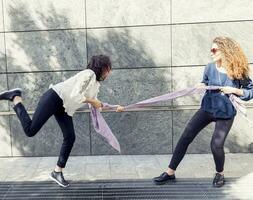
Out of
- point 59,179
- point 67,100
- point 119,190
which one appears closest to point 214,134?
point 119,190

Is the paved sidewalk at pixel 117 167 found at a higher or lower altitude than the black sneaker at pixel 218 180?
lower

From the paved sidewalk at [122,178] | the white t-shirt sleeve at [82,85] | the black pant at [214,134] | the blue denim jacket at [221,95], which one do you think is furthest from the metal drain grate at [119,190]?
the white t-shirt sleeve at [82,85]

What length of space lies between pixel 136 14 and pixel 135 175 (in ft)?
8.56

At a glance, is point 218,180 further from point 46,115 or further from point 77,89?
point 46,115

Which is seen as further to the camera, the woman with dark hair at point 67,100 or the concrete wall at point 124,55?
the concrete wall at point 124,55

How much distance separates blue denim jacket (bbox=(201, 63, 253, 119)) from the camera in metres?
4.45

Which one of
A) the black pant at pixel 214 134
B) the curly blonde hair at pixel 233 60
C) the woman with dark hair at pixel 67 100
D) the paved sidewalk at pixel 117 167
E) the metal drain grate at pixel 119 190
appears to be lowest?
the paved sidewalk at pixel 117 167

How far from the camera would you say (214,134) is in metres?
4.60

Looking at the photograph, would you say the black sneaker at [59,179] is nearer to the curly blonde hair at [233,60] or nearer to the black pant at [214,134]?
the black pant at [214,134]

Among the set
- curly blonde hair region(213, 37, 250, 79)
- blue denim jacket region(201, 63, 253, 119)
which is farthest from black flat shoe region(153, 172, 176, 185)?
curly blonde hair region(213, 37, 250, 79)

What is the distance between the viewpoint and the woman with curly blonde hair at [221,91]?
437 cm

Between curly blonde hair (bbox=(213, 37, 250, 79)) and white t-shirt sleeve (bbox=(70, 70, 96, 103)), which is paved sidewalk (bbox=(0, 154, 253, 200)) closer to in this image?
white t-shirt sleeve (bbox=(70, 70, 96, 103))

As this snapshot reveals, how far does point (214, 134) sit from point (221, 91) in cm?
54

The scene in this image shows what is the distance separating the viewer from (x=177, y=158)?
16.0 ft
